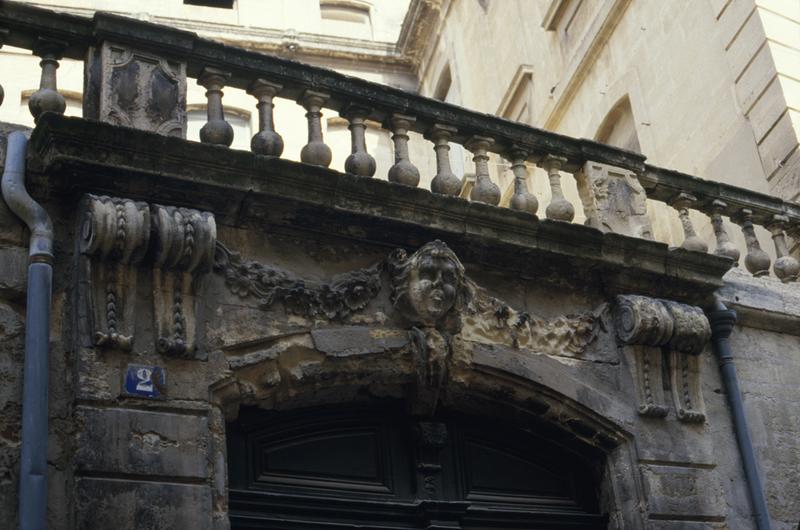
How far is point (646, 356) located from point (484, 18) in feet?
33.1

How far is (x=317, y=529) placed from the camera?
6008mm

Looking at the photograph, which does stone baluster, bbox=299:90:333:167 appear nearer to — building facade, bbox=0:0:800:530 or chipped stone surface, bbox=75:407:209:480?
building facade, bbox=0:0:800:530

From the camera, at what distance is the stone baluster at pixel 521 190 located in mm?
7000

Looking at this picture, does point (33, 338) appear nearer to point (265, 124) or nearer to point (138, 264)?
point (138, 264)

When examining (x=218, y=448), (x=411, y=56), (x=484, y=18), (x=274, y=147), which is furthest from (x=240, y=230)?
(x=411, y=56)

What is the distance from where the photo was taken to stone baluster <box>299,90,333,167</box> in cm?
636

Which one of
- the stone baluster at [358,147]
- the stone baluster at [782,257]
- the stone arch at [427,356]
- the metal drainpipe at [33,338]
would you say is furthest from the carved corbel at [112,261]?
the stone baluster at [782,257]

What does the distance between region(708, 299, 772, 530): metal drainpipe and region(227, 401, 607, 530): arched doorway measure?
89cm

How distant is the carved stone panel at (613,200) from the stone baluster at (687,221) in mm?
299

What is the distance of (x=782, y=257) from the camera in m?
8.11

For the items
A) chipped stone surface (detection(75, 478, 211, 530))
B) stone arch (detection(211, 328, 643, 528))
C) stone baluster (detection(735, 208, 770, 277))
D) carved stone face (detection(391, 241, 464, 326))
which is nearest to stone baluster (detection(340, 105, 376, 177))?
carved stone face (detection(391, 241, 464, 326))

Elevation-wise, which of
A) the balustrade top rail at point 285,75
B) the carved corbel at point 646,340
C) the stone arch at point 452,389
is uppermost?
the balustrade top rail at point 285,75

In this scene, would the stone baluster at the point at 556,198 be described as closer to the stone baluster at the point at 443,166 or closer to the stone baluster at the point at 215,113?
the stone baluster at the point at 443,166

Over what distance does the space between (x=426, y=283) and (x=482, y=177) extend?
0.94 meters
